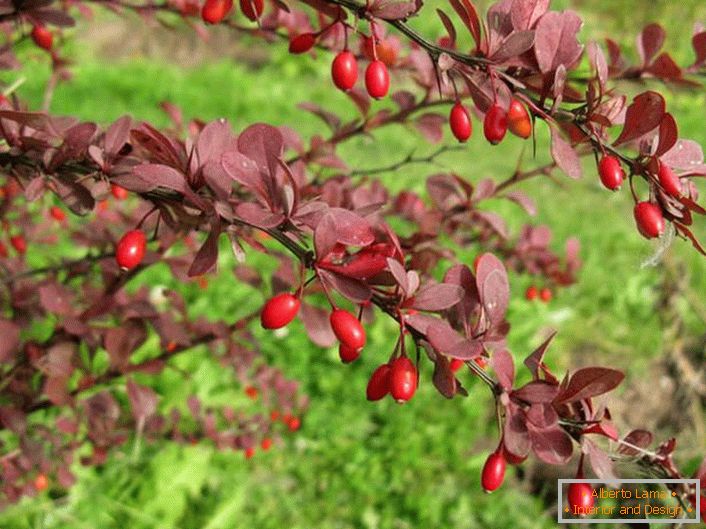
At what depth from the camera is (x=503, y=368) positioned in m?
0.90

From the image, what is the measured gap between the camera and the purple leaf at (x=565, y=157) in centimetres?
87

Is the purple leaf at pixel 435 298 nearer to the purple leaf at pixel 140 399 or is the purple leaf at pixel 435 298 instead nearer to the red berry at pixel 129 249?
the red berry at pixel 129 249

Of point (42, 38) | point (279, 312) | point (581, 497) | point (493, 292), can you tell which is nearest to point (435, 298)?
point (493, 292)

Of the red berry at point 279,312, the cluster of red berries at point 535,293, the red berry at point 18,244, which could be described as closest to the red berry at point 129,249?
the red berry at point 279,312

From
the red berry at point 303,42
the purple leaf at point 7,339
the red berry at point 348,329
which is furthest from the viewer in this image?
the purple leaf at point 7,339

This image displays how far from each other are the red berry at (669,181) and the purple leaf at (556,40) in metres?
0.15

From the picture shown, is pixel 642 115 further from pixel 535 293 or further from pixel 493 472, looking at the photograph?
pixel 535 293

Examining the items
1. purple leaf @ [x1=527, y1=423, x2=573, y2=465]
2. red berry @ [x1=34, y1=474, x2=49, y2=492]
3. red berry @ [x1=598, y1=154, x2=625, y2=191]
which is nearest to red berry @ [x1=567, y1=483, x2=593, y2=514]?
purple leaf @ [x1=527, y1=423, x2=573, y2=465]

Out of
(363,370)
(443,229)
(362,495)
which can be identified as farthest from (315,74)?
(443,229)

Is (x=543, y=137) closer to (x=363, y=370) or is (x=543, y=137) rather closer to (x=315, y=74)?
(x=315, y=74)

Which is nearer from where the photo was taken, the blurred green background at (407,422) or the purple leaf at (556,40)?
the purple leaf at (556,40)

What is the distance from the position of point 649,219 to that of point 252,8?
519mm

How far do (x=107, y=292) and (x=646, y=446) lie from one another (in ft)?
3.39

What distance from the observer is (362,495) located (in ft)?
7.91
